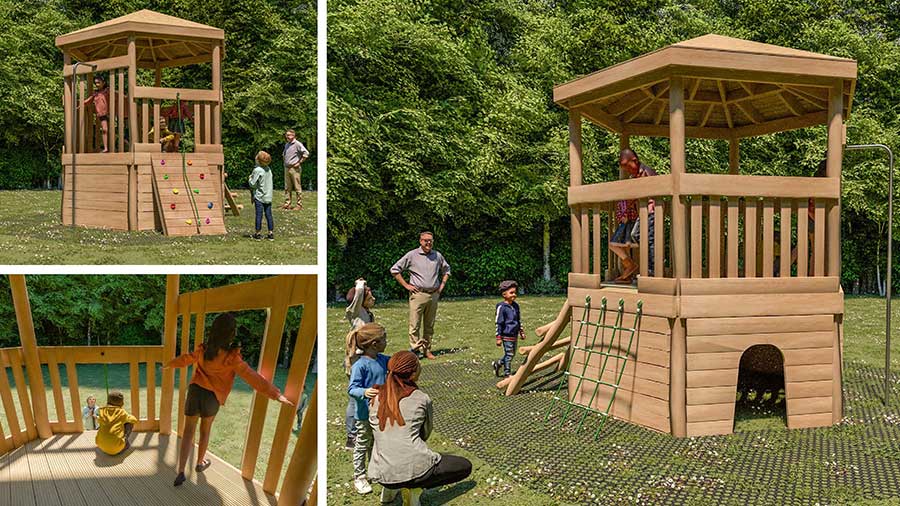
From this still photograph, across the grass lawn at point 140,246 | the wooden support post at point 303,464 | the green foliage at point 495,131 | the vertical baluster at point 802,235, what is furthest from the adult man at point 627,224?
the green foliage at point 495,131

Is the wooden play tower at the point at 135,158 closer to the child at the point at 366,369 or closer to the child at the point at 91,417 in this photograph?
the child at the point at 91,417

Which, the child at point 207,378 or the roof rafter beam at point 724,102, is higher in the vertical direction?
the roof rafter beam at point 724,102

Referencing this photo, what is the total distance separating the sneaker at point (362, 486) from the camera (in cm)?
538

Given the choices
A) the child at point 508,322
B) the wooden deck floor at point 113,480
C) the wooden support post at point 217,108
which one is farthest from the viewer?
the wooden support post at point 217,108

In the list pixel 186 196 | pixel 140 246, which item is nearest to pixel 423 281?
pixel 186 196

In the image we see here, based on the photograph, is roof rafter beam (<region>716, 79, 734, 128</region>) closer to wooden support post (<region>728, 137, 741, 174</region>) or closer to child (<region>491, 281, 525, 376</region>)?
wooden support post (<region>728, 137, 741, 174</region>)

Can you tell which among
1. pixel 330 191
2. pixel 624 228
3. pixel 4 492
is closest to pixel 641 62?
pixel 624 228

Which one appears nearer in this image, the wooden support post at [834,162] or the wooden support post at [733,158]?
the wooden support post at [834,162]

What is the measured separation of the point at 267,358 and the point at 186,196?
26.6ft

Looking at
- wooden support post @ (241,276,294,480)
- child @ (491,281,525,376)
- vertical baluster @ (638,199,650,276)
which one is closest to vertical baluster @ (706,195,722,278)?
vertical baluster @ (638,199,650,276)

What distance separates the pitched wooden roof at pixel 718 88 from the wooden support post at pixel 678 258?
32cm

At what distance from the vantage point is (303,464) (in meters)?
3.06

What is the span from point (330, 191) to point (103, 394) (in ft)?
30.3

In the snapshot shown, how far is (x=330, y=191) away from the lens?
874 inches
